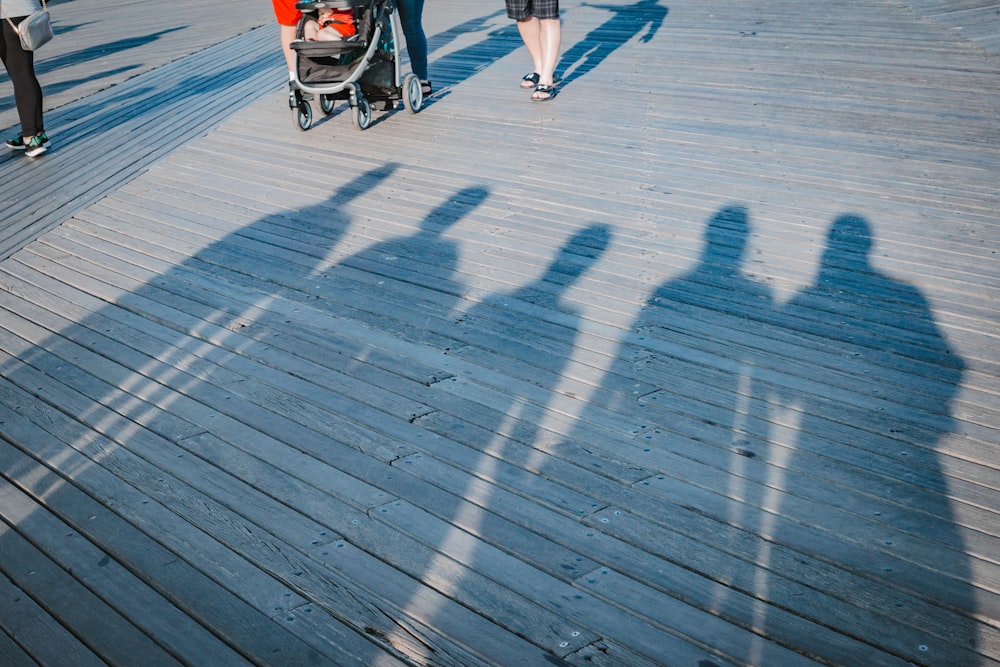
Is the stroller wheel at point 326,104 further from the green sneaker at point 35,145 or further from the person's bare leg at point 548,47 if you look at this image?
the green sneaker at point 35,145

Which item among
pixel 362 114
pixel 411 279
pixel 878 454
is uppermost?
pixel 362 114

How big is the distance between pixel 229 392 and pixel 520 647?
1669 millimetres

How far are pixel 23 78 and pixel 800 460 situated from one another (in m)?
5.60

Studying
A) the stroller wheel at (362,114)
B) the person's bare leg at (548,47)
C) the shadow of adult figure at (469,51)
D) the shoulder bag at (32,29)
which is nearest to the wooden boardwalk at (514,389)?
the stroller wheel at (362,114)

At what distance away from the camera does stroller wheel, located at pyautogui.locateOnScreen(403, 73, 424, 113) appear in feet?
21.2

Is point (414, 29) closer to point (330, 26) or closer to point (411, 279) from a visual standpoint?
point (330, 26)

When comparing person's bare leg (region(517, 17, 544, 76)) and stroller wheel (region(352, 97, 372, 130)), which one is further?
person's bare leg (region(517, 17, 544, 76))

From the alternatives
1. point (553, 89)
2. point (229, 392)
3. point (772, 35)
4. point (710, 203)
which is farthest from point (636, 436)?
point (772, 35)

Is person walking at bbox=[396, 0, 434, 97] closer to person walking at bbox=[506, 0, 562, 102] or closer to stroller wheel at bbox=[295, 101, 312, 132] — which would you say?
person walking at bbox=[506, 0, 562, 102]

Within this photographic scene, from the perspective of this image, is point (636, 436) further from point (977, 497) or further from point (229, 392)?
point (229, 392)

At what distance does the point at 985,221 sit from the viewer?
4.43 metres

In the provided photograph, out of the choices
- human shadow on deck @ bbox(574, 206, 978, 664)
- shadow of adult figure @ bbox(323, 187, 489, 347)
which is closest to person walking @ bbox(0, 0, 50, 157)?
shadow of adult figure @ bbox(323, 187, 489, 347)

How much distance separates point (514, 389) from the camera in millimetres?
3311

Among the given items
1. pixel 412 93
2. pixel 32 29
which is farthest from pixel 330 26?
pixel 32 29
